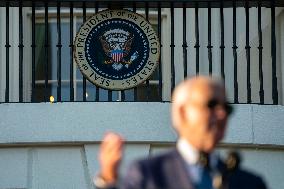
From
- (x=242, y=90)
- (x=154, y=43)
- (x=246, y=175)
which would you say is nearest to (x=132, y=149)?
(x=154, y=43)

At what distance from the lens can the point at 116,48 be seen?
34.1ft

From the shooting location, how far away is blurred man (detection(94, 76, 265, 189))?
387cm

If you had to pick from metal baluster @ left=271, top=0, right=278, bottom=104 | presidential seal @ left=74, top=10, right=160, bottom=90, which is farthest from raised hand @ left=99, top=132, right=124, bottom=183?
metal baluster @ left=271, top=0, right=278, bottom=104

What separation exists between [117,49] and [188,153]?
Result: 6.56m

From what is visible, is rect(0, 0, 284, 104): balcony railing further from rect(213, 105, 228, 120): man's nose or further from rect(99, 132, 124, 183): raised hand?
rect(213, 105, 228, 120): man's nose

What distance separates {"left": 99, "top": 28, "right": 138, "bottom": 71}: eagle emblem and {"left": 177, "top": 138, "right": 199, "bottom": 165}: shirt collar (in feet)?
21.4

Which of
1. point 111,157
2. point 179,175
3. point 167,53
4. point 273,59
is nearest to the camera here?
point 179,175

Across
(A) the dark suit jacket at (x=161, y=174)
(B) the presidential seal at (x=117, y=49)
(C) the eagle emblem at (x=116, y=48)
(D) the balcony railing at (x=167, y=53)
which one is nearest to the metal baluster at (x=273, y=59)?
(D) the balcony railing at (x=167, y=53)

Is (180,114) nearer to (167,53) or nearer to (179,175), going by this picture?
(179,175)

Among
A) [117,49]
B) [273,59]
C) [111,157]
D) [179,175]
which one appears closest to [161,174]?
[179,175]

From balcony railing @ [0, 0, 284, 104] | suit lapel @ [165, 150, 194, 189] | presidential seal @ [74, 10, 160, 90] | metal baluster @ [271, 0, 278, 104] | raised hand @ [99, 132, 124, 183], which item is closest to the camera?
suit lapel @ [165, 150, 194, 189]

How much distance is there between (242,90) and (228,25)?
71 cm

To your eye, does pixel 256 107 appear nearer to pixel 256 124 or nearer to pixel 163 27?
pixel 256 124

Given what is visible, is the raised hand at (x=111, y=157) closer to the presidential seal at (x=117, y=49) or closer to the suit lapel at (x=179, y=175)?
the suit lapel at (x=179, y=175)
